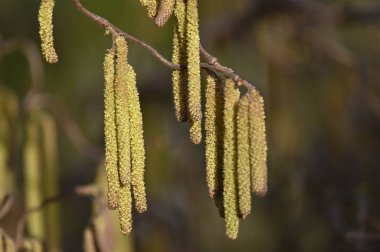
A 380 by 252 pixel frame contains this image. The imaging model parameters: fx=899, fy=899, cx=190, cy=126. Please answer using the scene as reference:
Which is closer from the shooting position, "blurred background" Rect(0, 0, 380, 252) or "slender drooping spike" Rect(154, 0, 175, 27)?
"slender drooping spike" Rect(154, 0, 175, 27)

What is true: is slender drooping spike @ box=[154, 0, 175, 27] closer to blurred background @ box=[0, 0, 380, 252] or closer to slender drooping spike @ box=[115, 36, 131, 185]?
slender drooping spike @ box=[115, 36, 131, 185]

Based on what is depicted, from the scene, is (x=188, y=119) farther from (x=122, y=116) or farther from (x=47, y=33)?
(x=47, y=33)

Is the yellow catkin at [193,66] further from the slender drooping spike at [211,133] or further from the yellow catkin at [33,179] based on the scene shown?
the yellow catkin at [33,179]

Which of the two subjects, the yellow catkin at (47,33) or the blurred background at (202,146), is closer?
the yellow catkin at (47,33)

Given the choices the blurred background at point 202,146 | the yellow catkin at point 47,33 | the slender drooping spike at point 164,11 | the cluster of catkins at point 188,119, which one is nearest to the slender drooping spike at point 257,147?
the cluster of catkins at point 188,119

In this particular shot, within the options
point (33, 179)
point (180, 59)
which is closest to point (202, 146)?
point (33, 179)

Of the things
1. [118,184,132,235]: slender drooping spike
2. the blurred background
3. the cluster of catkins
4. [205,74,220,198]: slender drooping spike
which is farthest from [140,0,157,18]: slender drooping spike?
the blurred background
